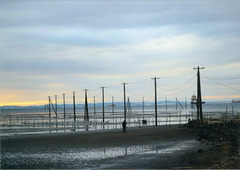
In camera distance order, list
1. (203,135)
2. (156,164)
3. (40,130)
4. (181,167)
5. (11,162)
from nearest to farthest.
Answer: (181,167), (156,164), (11,162), (203,135), (40,130)

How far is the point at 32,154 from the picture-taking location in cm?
2186

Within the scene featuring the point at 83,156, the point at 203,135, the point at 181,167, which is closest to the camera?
the point at 181,167

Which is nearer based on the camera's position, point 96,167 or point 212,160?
point 96,167

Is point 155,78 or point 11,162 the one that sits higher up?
point 155,78

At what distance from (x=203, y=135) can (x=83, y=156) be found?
49.6 ft

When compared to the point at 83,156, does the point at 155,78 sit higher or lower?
higher

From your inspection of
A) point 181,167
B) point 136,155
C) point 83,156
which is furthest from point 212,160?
point 83,156

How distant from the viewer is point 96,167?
54.4 ft

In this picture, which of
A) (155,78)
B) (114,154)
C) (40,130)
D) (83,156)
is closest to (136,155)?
(114,154)

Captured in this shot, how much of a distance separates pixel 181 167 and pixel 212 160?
9.53 ft

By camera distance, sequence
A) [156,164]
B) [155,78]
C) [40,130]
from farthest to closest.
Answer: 1. [155,78]
2. [40,130]
3. [156,164]

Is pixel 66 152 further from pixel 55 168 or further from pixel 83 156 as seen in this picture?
pixel 55 168

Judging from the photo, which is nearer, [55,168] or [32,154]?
[55,168]

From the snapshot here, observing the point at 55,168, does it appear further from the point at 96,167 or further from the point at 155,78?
the point at 155,78
